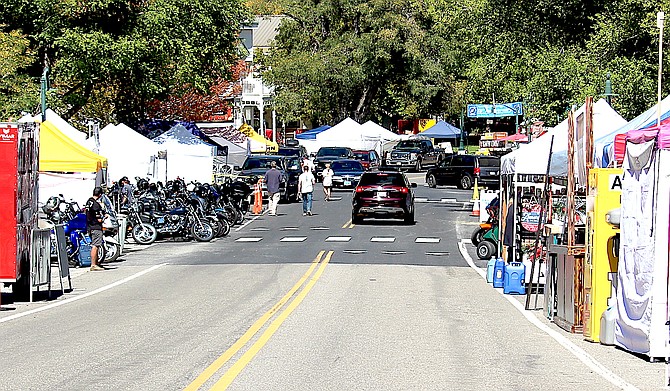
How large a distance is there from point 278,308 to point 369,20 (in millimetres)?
61871

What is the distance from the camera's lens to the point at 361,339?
13.0 m

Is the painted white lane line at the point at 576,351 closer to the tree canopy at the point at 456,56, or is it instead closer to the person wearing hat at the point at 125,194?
the person wearing hat at the point at 125,194

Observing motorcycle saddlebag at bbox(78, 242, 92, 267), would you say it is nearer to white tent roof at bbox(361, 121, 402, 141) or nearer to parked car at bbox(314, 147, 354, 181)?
parked car at bbox(314, 147, 354, 181)

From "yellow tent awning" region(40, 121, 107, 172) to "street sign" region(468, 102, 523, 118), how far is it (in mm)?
14126

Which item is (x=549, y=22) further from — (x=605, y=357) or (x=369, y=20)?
(x=369, y=20)

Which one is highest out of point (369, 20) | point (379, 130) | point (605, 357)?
point (369, 20)

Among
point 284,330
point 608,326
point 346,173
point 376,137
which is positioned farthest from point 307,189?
point 376,137

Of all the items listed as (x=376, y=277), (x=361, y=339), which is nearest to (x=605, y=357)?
(x=361, y=339)

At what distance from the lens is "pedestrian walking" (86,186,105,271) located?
73.3 feet

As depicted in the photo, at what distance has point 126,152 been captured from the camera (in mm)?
37250

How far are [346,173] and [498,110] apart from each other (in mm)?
15564

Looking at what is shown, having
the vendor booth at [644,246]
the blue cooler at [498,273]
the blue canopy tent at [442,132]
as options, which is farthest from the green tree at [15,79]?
the blue canopy tent at [442,132]

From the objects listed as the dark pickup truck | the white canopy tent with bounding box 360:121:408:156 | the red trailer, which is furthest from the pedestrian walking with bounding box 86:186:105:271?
the white canopy tent with bounding box 360:121:408:156

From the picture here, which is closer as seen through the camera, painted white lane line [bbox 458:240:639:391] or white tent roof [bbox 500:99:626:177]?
painted white lane line [bbox 458:240:639:391]
